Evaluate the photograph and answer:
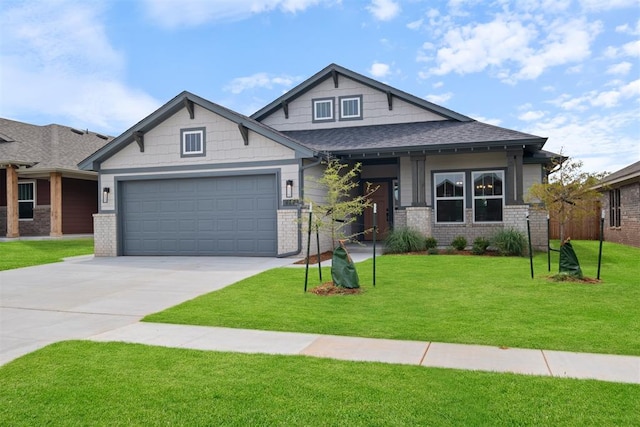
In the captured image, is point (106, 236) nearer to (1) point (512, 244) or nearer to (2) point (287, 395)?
(1) point (512, 244)

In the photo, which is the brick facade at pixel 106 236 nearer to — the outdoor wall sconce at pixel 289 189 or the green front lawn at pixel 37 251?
the green front lawn at pixel 37 251

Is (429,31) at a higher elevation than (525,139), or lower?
higher

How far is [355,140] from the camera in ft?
56.1

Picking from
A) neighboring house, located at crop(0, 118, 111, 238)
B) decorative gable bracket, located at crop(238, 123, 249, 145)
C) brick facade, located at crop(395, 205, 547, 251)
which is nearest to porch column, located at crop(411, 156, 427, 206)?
brick facade, located at crop(395, 205, 547, 251)

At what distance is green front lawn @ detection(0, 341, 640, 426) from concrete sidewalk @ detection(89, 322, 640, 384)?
27cm

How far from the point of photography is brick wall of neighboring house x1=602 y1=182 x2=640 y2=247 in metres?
17.4

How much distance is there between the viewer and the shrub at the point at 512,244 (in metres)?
14.3

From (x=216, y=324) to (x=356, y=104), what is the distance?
1398 centimetres

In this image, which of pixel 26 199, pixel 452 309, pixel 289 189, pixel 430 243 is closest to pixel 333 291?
pixel 452 309

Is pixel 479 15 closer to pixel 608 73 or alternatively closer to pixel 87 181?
pixel 608 73

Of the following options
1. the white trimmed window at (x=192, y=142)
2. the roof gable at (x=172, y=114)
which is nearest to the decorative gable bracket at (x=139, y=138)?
the roof gable at (x=172, y=114)

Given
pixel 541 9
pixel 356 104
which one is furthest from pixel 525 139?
pixel 356 104

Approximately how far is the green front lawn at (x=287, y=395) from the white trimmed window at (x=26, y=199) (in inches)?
878

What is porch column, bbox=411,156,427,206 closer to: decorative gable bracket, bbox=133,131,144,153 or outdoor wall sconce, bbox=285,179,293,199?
outdoor wall sconce, bbox=285,179,293,199
